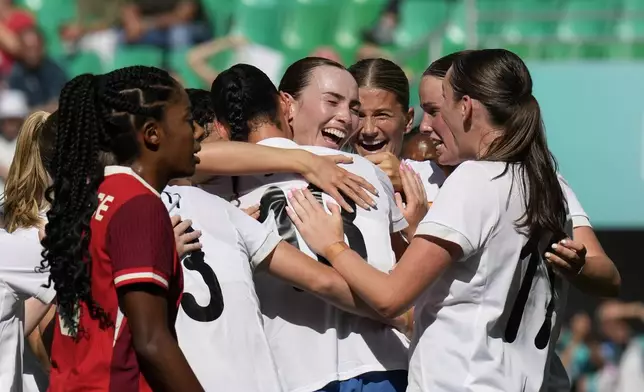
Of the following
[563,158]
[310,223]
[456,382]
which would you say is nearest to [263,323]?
[310,223]

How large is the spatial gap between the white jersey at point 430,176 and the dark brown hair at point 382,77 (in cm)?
27

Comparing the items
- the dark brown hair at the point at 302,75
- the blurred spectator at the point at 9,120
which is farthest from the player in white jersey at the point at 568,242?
the blurred spectator at the point at 9,120

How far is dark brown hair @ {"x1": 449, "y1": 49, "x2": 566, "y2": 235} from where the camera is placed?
10.5ft

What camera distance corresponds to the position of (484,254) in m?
3.14

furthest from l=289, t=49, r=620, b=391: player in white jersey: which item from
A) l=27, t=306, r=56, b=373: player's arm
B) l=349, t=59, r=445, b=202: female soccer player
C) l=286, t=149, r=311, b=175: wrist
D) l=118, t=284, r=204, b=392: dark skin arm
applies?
l=27, t=306, r=56, b=373: player's arm

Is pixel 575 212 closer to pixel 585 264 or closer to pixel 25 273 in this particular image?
pixel 585 264

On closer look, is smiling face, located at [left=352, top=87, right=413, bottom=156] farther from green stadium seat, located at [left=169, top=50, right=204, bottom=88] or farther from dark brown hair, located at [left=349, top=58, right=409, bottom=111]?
green stadium seat, located at [left=169, top=50, right=204, bottom=88]

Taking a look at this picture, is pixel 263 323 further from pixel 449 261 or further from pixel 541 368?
pixel 541 368

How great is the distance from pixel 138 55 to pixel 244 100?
29.0 ft

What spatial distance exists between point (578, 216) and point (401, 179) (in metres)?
0.63

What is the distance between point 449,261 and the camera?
3096mm

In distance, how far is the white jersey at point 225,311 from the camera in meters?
3.04

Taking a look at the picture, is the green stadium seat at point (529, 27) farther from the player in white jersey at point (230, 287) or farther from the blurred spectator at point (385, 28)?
Result: the player in white jersey at point (230, 287)

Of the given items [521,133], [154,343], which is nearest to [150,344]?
[154,343]
